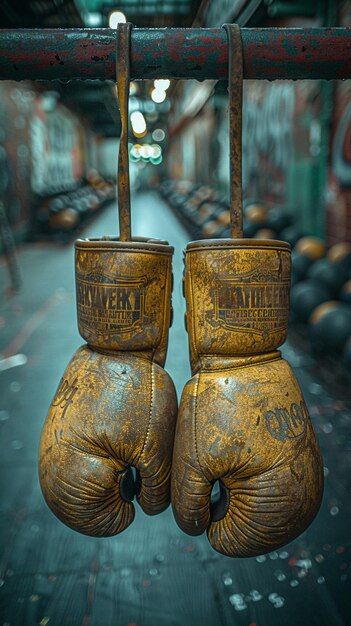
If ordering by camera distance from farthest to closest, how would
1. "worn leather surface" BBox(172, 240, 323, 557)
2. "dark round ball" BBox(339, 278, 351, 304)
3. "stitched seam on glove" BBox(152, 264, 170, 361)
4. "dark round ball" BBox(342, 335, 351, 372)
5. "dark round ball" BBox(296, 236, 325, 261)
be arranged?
"dark round ball" BBox(296, 236, 325, 261)
"dark round ball" BBox(339, 278, 351, 304)
"dark round ball" BBox(342, 335, 351, 372)
"stitched seam on glove" BBox(152, 264, 170, 361)
"worn leather surface" BBox(172, 240, 323, 557)

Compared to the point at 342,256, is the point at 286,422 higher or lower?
higher

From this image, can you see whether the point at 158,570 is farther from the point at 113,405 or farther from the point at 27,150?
the point at 27,150

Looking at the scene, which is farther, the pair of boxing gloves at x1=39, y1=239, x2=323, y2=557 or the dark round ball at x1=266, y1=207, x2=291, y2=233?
the dark round ball at x1=266, y1=207, x2=291, y2=233

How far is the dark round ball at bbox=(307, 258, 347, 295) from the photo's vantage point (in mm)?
4723

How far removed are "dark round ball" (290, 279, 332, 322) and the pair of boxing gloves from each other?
3.62 m

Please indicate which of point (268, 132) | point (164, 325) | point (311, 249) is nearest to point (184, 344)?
point (311, 249)

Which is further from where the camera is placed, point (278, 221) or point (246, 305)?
point (278, 221)

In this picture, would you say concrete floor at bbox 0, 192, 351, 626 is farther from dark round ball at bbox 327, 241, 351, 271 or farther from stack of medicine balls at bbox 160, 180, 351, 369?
dark round ball at bbox 327, 241, 351, 271

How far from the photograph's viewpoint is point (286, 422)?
986 mm

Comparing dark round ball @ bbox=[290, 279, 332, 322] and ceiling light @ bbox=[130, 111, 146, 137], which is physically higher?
ceiling light @ bbox=[130, 111, 146, 137]

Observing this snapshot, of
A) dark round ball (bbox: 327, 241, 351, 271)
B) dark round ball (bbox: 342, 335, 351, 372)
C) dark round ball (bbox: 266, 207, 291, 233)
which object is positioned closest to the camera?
dark round ball (bbox: 342, 335, 351, 372)

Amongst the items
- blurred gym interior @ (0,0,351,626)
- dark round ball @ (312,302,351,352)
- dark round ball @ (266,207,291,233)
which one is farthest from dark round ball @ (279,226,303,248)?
dark round ball @ (312,302,351,352)

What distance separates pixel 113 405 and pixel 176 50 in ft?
2.31

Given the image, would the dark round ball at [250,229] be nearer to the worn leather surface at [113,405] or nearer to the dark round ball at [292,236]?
the dark round ball at [292,236]
